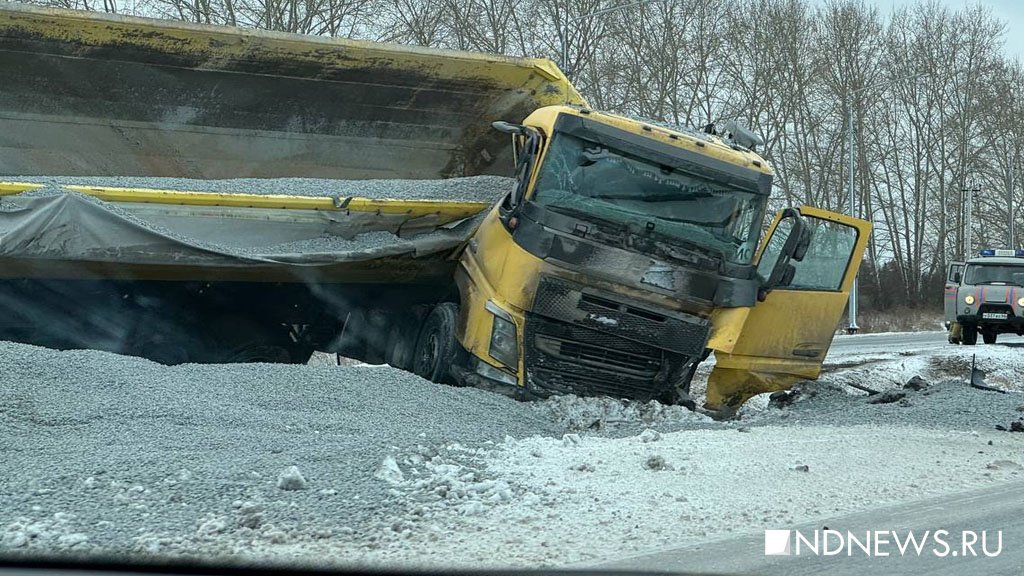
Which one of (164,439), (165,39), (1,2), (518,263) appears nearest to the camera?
(164,439)

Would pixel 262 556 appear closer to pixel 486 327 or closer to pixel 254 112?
pixel 486 327

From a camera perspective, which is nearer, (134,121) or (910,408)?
(910,408)

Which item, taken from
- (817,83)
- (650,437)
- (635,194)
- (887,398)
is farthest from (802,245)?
(817,83)

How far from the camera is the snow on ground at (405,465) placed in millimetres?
4871

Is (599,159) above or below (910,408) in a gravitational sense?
above

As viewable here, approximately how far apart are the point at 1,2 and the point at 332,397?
4.30 m

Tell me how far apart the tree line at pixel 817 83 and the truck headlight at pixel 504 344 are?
20.8 m

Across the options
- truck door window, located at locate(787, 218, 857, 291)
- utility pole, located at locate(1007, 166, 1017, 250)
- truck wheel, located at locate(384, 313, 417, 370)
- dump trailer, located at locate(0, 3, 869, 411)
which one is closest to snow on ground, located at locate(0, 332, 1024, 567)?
dump trailer, located at locate(0, 3, 869, 411)

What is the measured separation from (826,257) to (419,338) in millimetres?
3364

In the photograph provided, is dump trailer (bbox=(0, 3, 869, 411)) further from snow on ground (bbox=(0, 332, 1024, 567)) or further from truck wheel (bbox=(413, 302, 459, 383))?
snow on ground (bbox=(0, 332, 1024, 567))

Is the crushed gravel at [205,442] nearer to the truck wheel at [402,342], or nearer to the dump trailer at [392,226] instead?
the dump trailer at [392,226]

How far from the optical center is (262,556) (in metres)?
4.54

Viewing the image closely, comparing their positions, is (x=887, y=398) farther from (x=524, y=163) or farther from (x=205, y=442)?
(x=205, y=442)

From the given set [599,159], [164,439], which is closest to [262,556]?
[164,439]
